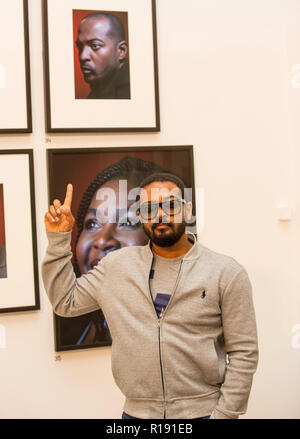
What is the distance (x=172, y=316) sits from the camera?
4.44ft

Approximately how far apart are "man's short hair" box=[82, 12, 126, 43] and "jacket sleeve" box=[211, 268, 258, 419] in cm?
120

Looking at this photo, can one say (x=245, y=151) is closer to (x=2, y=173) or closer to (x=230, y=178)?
(x=230, y=178)

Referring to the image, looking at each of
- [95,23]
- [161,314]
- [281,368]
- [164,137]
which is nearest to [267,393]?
[281,368]

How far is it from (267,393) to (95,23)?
1827 millimetres

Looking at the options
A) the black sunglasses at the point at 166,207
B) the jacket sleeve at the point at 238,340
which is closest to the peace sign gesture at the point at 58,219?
the black sunglasses at the point at 166,207

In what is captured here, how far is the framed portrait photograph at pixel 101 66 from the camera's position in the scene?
1963mm

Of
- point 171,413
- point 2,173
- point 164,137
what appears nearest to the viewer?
point 171,413

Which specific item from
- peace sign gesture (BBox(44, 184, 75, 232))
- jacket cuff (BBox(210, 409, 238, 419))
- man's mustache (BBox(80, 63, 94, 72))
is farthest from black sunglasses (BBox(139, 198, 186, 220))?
man's mustache (BBox(80, 63, 94, 72))

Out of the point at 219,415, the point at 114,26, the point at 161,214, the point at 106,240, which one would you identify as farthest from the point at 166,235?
the point at 114,26

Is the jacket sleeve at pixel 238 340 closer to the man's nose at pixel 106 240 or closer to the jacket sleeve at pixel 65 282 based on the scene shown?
the jacket sleeve at pixel 65 282

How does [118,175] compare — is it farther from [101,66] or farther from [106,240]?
[101,66]

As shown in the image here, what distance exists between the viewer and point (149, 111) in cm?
205

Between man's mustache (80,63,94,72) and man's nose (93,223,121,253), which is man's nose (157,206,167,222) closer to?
man's nose (93,223,121,253)

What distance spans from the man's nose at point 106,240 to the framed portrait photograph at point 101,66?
0.42 metres
